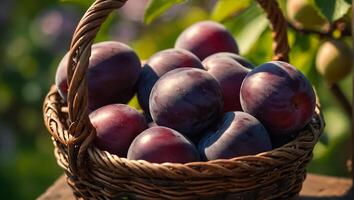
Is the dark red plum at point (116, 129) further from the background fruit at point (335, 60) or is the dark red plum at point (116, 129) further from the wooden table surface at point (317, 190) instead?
the background fruit at point (335, 60)

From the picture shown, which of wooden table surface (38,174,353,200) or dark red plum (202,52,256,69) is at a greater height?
dark red plum (202,52,256,69)

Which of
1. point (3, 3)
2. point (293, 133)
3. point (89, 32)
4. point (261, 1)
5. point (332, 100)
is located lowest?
point (332, 100)

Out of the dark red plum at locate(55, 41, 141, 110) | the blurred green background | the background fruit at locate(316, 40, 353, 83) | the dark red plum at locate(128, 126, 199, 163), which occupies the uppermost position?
the dark red plum at locate(55, 41, 141, 110)

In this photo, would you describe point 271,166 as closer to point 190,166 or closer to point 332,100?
point 190,166

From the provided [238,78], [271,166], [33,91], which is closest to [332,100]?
[33,91]

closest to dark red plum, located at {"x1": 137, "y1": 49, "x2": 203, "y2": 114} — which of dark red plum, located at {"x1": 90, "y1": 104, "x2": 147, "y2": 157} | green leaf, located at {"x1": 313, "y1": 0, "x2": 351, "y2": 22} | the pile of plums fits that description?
the pile of plums

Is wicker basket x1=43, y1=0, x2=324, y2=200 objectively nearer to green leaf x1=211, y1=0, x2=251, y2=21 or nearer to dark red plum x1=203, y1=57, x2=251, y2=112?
dark red plum x1=203, y1=57, x2=251, y2=112

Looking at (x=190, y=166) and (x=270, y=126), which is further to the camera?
(x=270, y=126)

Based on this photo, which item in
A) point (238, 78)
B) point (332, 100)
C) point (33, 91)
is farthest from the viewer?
point (33, 91)
